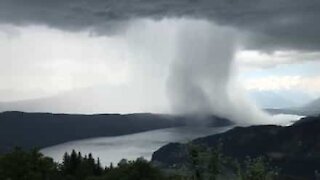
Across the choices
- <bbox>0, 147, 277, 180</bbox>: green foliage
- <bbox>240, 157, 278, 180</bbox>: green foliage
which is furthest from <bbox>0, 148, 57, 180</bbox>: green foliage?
<bbox>240, 157, 278, 180</bbox>: green foliage

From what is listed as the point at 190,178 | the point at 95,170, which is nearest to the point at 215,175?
the point at 190,178

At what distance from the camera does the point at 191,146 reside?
36594mm

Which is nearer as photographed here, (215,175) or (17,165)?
(215,175)

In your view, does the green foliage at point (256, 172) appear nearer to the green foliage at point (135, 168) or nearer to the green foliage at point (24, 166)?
the green foliage at point (135, 168)

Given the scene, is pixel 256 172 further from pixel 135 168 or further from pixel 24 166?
pixel 135 168

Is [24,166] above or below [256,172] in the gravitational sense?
below

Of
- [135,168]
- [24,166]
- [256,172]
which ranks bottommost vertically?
[135,168]

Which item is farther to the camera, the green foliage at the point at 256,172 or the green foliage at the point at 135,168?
the green foliage at the point at 135,168

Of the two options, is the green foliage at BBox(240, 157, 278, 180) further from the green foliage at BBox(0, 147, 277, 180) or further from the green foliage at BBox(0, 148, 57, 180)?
the green foliage at BBox(0, 148, 57, 180)

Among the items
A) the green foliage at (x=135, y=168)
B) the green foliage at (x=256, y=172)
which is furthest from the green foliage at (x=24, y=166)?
the green foliage at (x=256, y=172)

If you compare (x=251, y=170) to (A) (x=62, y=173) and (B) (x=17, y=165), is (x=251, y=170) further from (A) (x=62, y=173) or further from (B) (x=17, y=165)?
(A) (x=62, y=173)

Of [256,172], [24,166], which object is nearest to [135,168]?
[24,166]

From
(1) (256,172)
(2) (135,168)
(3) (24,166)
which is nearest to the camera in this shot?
(1) (256,172)

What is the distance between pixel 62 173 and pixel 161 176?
38585 mm
